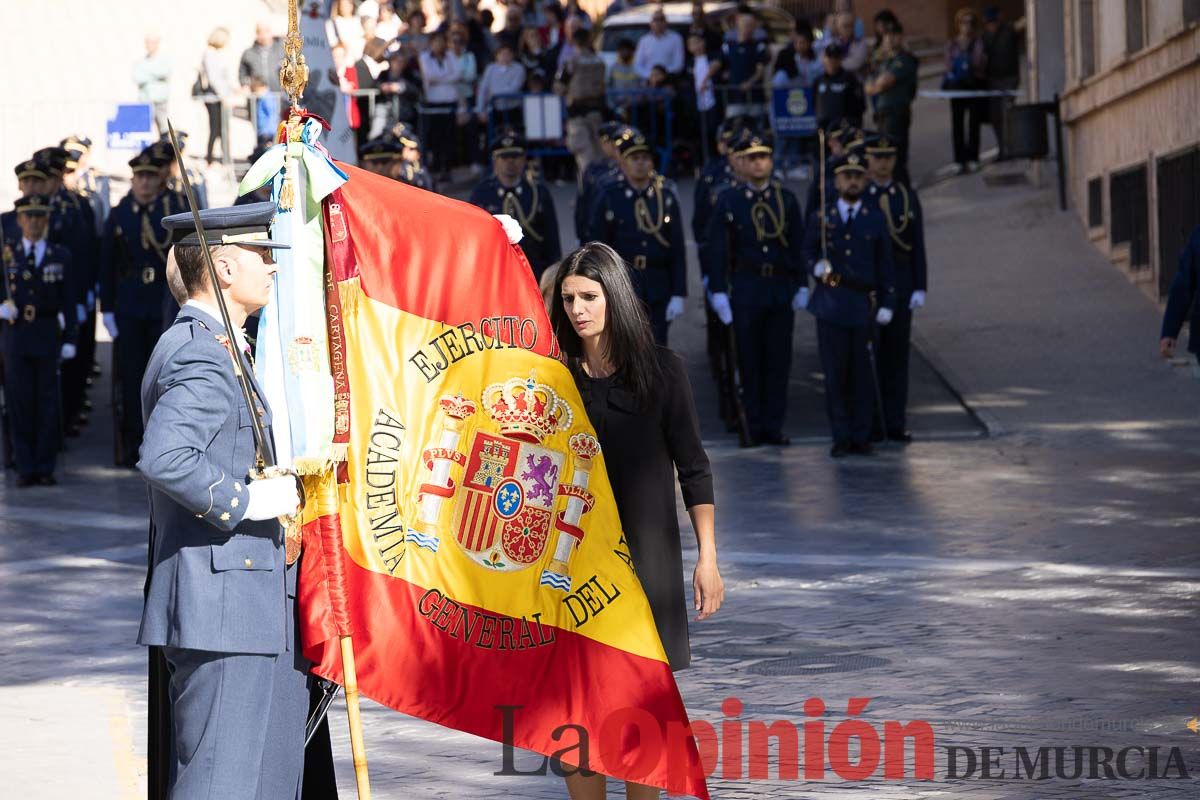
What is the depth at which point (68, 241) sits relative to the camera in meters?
15.0

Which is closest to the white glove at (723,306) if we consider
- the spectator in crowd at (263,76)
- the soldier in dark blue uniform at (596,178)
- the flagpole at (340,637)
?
the soldier in dark blue uniform at (596,178)

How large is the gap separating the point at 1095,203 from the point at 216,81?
10.3 m

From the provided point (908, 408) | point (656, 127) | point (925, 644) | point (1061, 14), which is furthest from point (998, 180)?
point (925, 644)

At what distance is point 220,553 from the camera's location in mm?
4707

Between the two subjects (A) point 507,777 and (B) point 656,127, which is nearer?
(A) point 507,777

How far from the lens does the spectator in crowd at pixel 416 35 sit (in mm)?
26688

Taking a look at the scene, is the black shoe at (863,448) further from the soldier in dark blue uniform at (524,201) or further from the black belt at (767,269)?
the soldier in dark blue uniform at (524,201)

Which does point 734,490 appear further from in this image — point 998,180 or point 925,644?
point 998,180

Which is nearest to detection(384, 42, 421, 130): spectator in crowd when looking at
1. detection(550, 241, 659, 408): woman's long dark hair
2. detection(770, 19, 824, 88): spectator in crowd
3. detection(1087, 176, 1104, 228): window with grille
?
detection(770, 19, 824, 88): spectator in crowd

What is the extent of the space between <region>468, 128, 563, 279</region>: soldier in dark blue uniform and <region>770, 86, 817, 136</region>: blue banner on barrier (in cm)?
896

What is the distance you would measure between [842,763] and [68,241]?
10253 millimetres

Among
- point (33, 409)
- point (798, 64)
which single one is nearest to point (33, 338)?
point (33, 409)

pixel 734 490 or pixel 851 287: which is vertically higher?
pixel 851 287

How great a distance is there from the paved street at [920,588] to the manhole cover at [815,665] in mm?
17
